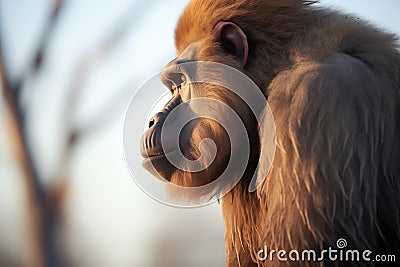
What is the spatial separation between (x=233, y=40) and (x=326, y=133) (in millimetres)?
405

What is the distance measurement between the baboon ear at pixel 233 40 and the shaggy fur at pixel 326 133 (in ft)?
0.08

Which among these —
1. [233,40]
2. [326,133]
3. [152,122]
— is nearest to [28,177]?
[152,122]

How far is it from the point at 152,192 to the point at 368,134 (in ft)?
2.13

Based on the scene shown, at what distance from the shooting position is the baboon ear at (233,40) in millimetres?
1871

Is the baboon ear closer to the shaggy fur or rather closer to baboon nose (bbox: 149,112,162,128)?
the shaggy fur

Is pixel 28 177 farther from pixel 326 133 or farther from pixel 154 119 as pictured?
pixel 326 133

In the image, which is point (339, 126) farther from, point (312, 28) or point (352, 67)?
point (312, 28)

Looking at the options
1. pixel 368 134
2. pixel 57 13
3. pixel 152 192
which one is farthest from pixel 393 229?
pixel 57 13

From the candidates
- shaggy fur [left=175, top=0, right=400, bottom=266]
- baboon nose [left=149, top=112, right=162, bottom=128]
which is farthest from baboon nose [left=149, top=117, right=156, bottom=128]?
shaggy fur [left=175, top=0, right=400, bottom=266]

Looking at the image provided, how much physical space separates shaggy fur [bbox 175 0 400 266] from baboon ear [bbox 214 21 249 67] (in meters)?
0.02

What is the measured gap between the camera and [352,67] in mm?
1706

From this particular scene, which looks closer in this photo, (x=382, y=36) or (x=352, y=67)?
(x=352, y=67)

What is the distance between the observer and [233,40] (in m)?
1.88

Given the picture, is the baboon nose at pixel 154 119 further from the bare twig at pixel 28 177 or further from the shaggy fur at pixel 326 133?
the bare twig at pixel 28 177
